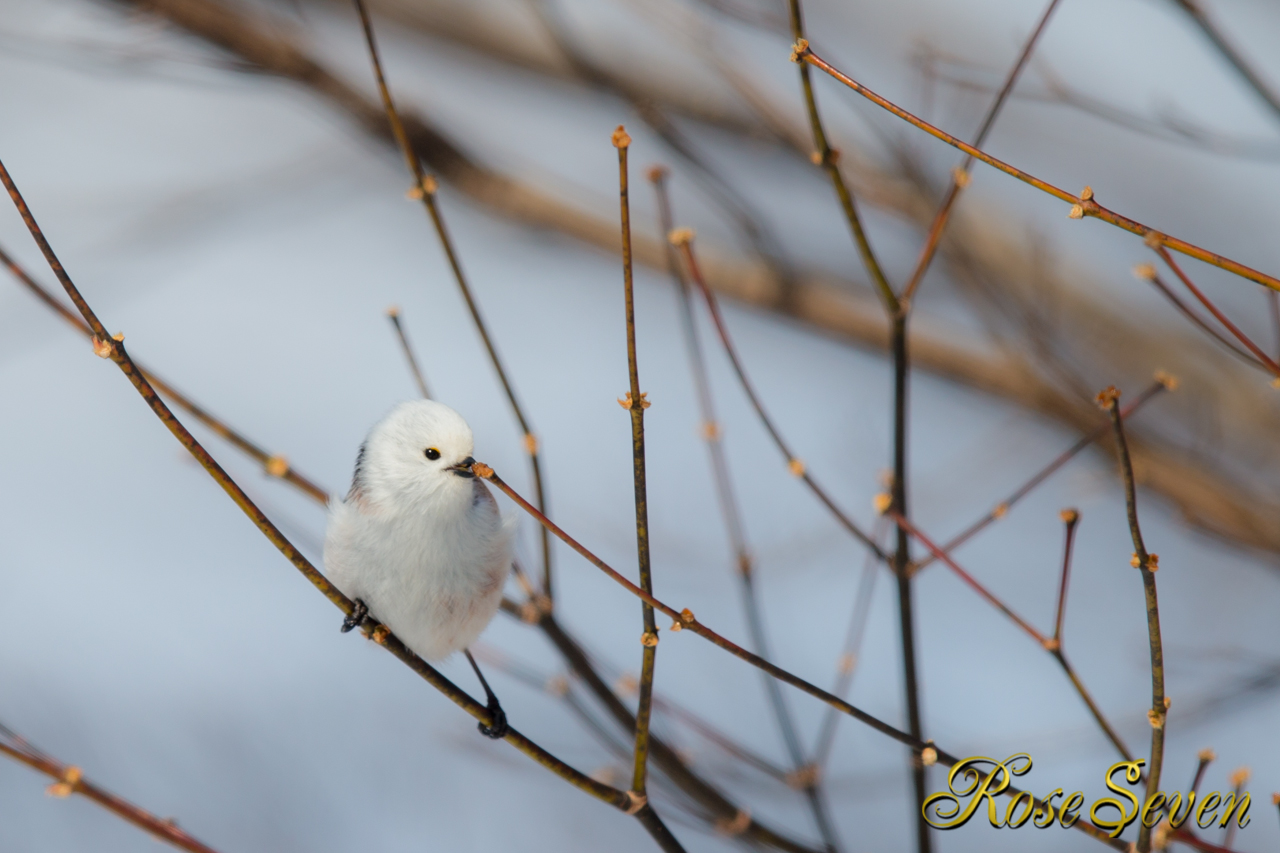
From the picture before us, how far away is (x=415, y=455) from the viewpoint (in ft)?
1.40

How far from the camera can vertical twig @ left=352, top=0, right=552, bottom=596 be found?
1.50 feet

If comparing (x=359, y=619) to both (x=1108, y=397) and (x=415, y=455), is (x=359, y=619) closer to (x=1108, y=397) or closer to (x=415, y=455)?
(x=415, y=455)

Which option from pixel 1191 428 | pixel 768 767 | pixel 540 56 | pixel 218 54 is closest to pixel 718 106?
pixel 540 56

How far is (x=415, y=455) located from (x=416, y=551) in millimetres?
95

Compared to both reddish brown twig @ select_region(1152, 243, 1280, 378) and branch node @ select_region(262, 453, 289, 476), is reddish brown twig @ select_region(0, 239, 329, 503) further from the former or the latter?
reddish brown twig @ select_region(1152, 243, 1280, 378)

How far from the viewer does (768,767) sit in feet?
2.07

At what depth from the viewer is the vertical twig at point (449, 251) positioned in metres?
0.46

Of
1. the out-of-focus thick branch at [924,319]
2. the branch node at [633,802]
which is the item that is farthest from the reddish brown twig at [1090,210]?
the out-of-focus thick branch at [924,319]

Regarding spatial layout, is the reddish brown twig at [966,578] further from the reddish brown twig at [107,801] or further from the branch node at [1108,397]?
the reddish brown twig at [107,801]

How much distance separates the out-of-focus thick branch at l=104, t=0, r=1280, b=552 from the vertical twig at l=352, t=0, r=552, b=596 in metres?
0.46

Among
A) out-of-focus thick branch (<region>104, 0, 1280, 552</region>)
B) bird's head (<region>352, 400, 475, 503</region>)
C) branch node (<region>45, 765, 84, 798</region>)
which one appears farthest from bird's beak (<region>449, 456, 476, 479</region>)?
out-of-focus thick branch (<region>104, 0, 1280, 552</region>)

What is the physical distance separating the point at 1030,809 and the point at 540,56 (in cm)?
101

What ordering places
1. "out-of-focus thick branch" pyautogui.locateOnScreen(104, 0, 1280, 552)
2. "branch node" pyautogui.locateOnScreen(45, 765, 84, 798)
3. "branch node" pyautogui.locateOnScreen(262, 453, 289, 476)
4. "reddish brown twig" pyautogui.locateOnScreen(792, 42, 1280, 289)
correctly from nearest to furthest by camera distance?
"reddish brown twig" pyautogui.locateOnScreen(792, 42, 1280, 289) → "branch node" pyautogui.locateOnScreen(45, 765, 84, 798) → "branch node" pyautogui.locateOnScreen(262, 453, 289, 476) → "out-of-focus thick branch" pyautogui.locateOnScreen(104, 0, 1280, 552)

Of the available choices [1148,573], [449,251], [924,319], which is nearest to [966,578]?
[1148,573]
